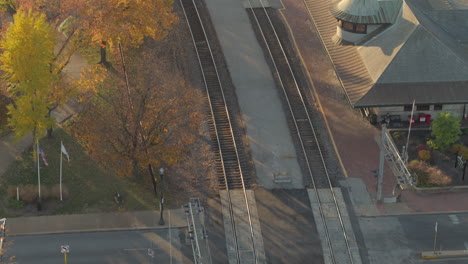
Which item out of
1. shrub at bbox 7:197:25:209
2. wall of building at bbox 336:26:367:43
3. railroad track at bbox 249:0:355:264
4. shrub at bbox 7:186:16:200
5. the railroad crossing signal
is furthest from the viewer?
wall of building at bbox 336:26:367:43

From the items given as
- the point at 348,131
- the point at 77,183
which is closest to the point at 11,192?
the point at 77,183

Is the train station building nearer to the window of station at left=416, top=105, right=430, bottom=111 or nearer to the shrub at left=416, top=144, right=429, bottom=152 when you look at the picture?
the window of station at left=416, top=105, right=430, bottom=111

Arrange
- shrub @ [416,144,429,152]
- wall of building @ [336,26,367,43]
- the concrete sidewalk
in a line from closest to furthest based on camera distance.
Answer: the concrete sidewalk, shrub @ [416,144,429,152], wall of building @ [336,26,367,43]

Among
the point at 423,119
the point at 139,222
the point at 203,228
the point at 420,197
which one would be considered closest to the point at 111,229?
the point at 139,222

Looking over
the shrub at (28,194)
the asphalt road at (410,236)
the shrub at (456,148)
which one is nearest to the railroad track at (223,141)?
the asphalt road at (410,236)

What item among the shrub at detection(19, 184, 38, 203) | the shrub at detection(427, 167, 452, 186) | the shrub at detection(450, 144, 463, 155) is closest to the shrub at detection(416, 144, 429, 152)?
the shrub at detection(450, 144, 463, 155)

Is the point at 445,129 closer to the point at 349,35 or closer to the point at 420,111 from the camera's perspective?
the point at 420,111

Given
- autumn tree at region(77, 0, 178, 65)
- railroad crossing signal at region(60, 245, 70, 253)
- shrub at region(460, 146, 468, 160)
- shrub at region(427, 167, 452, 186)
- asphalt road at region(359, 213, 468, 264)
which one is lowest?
asphalt road at region(359, 213, 468, 264)

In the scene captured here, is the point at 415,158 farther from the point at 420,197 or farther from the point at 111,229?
the point at 111,229
